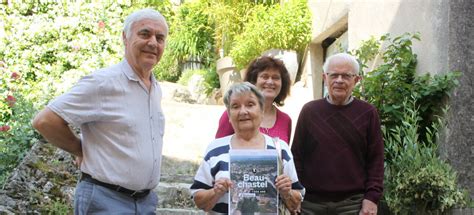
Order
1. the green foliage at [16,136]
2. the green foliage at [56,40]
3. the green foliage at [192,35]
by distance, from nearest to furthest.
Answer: the green foliage at [16,136] → the green foliage at [56,40] → the green foliage at [192,35]

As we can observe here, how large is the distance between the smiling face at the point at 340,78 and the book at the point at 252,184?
1.03 m

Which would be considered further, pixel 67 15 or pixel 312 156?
pixel 67 15

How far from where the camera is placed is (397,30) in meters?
5.41

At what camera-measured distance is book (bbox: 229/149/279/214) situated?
256 centimetres

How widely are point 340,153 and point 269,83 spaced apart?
0.60 m

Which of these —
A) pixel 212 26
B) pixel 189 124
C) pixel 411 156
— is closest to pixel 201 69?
pixel 212 26

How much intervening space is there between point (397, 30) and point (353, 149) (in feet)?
7.78

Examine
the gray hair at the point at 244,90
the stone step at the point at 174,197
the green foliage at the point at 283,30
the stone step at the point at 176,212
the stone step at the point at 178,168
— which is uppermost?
the green foliage at the point at 283,30

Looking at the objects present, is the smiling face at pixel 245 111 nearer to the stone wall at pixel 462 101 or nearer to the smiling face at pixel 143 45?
the smiling face at pixel 143 45

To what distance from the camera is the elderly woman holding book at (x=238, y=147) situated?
2.71 metres

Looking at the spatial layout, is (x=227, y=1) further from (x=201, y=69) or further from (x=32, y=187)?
(x=32, y=187)

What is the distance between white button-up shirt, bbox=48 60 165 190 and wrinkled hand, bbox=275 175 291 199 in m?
0.56

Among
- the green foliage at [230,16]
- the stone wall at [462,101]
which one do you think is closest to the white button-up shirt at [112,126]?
the stone wall at [462,101]

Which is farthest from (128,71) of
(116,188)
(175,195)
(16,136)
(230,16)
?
(230,16)
